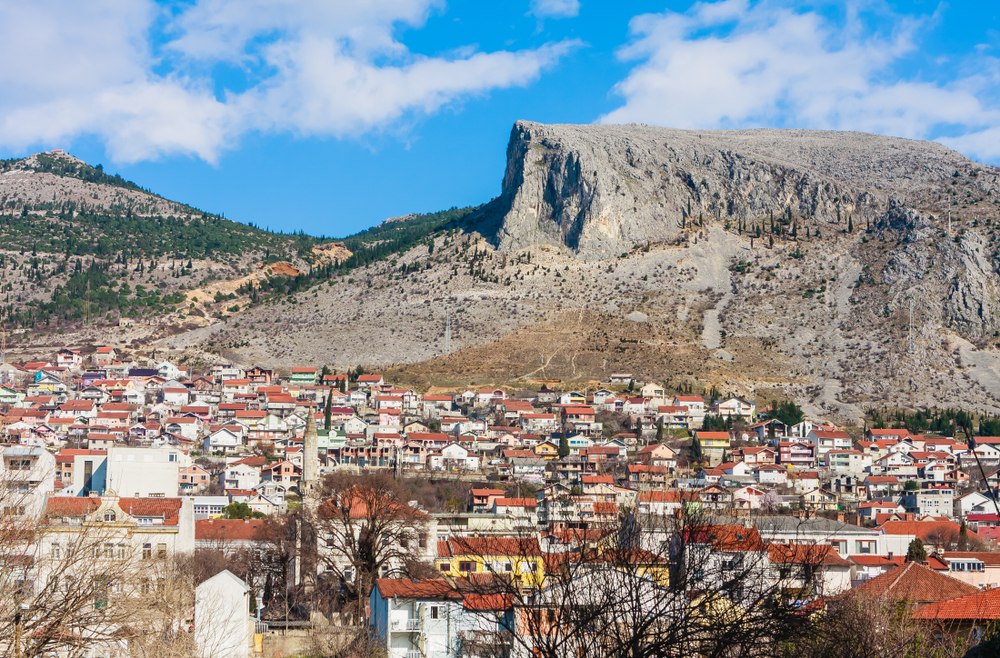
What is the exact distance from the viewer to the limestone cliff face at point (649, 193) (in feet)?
594

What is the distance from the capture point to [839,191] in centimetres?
18638

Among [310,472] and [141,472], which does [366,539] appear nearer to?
[310,472]

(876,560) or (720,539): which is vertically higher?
(720,539)

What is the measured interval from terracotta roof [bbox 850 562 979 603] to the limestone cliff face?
455 ft

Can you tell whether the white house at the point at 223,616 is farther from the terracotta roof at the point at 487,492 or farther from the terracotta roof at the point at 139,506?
the terracotta roof at the point at 487,492

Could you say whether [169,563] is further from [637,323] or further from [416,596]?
[637,323]

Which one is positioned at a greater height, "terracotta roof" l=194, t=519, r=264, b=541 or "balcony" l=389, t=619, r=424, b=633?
"terracotta roof" l=194, t=519, r=264, b=541

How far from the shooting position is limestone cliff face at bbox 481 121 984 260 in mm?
181125

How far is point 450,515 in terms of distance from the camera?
58.2 m

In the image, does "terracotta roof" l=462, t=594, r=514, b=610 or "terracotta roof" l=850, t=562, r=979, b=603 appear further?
"terracotta roof" l=850, t=562, r=979, b=603

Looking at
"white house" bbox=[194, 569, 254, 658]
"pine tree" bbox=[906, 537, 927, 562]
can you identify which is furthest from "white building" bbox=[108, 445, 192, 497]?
"pine tree" bbox=[906, 537, 927, 562]

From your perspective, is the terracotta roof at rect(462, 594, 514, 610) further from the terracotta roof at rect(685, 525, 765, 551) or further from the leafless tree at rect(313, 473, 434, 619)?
the leafless tree at rect(313, 473, 434, 619)

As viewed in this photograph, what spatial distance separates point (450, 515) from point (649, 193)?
136m

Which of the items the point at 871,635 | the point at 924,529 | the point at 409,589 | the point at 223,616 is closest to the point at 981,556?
the point at 924,529
